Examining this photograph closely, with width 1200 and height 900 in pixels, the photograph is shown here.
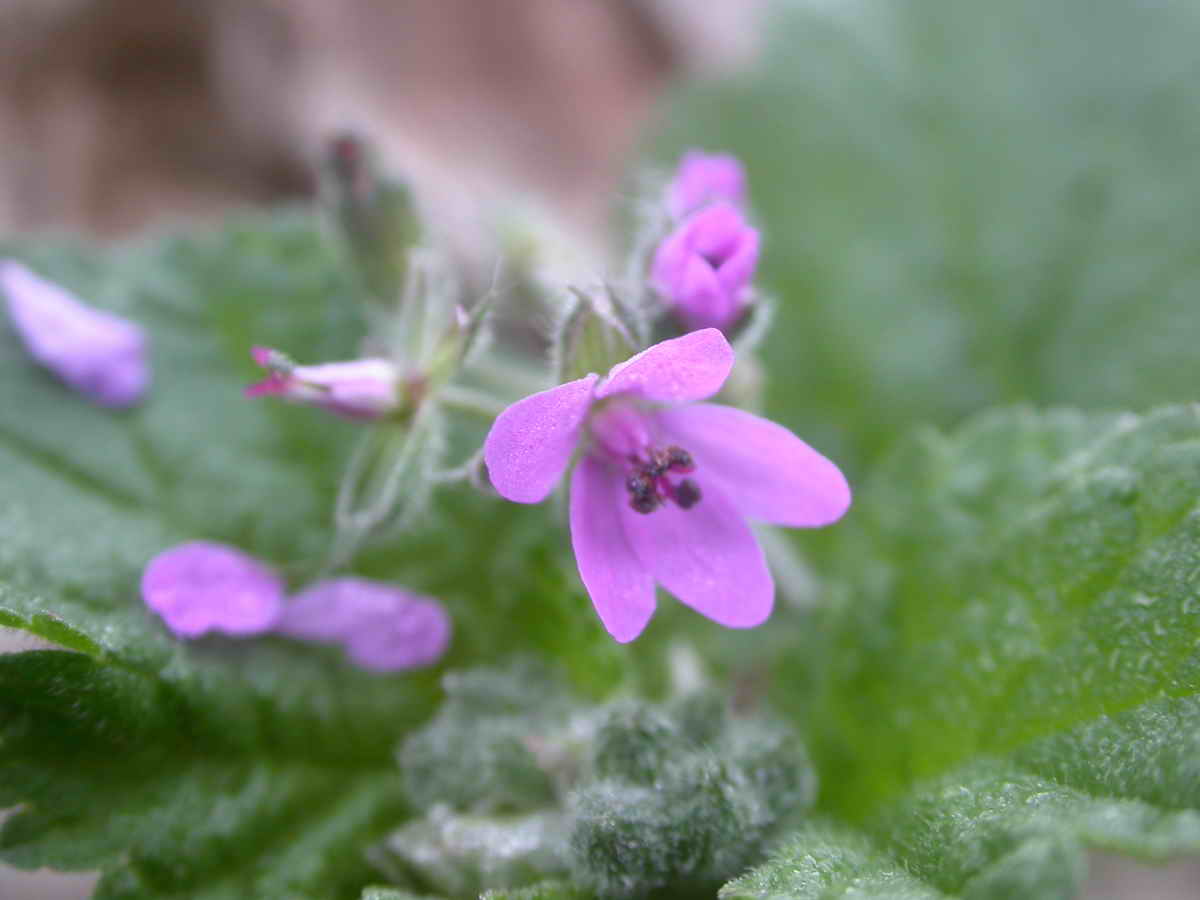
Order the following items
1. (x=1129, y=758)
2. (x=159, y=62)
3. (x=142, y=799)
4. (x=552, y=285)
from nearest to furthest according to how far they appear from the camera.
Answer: (x=1129, y=758) → (x=142, y=799) → (x=552, y=285) → (x=159, y=62)

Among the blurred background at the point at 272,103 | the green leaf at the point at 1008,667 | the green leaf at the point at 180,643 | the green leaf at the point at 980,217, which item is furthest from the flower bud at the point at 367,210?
the blurred background at the point at 272,103

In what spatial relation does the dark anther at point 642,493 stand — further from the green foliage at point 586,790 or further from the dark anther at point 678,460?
the green foliage at point 586,790

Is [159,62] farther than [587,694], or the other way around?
[159,62]

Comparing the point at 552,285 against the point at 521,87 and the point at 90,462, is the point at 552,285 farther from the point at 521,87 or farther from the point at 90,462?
the point at 521,87

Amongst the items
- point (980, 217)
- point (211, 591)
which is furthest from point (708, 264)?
point (980, 217)

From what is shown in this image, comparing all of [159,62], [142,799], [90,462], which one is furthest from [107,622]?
[159,62]

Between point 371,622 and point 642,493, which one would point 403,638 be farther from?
point 642,493

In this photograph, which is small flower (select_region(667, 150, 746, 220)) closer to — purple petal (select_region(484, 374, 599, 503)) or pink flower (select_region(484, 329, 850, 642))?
pink flower (select_region(484, 329, 850, 642))
